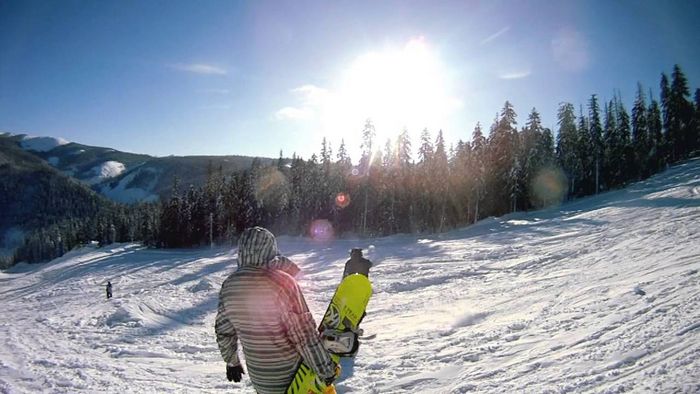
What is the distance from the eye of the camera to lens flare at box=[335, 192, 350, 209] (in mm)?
51031

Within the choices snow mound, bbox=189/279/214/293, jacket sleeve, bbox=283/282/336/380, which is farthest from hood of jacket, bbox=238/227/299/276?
snow mound, bbox=189/279/214/293

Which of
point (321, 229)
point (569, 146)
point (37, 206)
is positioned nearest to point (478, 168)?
point (569, 146)

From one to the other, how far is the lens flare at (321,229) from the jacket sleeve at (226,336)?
4802 centimetres

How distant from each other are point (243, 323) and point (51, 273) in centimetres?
5245

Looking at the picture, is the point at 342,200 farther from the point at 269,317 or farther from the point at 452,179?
the point at 269,317

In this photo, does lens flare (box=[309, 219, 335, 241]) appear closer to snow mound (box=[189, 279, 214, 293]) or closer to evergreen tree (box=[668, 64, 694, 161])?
snow mound (box=[189, 279, 214, 293])

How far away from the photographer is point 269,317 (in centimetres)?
A: 293

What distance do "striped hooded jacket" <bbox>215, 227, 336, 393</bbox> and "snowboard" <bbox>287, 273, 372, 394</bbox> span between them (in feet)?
0.35

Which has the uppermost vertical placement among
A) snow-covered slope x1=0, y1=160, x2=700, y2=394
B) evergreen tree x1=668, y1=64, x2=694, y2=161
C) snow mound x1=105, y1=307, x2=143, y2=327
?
evergreen tree x1=668, y1=64, x2=694, y2=161

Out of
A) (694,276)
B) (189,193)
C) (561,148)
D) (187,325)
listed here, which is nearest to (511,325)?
(694,276)

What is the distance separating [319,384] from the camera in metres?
3.02

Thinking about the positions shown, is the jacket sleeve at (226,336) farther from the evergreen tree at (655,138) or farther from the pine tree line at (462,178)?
the evergreen tree at (655,138)

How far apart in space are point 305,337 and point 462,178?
4550 centimetres

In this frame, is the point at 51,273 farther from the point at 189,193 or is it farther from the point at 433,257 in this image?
the point at 433,257
